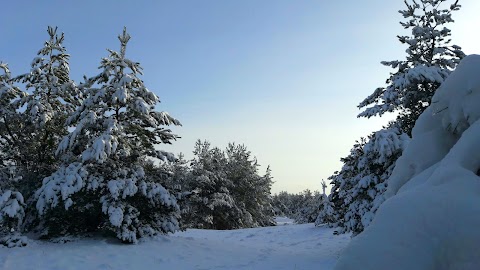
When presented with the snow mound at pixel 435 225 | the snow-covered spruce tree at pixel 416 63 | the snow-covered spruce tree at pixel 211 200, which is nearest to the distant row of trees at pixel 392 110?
the snow-covered spruce tree at pixel 416 63

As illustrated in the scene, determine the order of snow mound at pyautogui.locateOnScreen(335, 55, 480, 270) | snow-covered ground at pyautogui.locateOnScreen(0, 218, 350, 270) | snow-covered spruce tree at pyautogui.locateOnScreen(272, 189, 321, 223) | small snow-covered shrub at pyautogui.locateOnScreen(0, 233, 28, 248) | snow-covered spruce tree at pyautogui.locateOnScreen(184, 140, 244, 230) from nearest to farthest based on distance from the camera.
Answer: snow mound at pyautogui.locateOnScreen(335, 55, 480, 270)
snow-covered ground at pyautogui.locateOnScreen(0, 218, 350, 270)
small snow-covered shrub at pyautogui.locateOnScreen(0, 233, 28, 248)
snow-covered spruce tree at pyautogui.locateOnScreen(184, 140, 244, 230)
snow-covered spruce tree at pyautogui.locateOnScreen(272, 189, 321, 223)

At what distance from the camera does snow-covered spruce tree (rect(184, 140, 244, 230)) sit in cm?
2567

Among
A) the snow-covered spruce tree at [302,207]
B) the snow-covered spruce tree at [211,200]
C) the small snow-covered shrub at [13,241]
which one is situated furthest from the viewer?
the snow-covered spruce tree at [302,207]

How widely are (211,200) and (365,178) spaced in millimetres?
16997

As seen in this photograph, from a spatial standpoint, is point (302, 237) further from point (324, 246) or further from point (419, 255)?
point (419, 255)

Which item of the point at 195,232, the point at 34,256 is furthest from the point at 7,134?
the point at 195,232

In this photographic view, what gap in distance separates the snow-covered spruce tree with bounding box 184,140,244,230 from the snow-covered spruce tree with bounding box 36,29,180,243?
1301cm

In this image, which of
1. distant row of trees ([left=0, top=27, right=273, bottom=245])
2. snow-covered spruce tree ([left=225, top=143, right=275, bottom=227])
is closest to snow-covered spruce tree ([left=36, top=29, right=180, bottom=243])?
distant row of trees ([left=0, top=27, right=273, bottom=245])

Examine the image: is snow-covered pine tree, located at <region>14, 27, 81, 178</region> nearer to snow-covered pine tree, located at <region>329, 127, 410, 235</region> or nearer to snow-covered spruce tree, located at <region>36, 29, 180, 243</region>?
snow-covered spruce tree, located at <region>36, 29, 180, 243</region>

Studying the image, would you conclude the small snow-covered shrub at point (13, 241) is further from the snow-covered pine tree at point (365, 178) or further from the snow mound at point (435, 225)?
the snow mound at point (435, 225)

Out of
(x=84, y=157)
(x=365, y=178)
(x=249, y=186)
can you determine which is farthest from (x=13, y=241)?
(x=249, y=186)

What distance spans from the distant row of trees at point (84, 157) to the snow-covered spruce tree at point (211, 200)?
12.3 meters

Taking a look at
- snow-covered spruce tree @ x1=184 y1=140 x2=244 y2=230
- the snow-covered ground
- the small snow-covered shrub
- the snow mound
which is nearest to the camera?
the snow mound

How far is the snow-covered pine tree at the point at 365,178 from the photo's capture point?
9.03m
